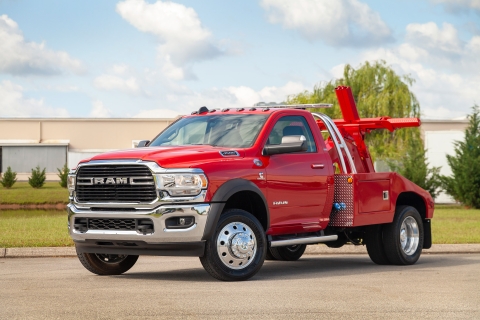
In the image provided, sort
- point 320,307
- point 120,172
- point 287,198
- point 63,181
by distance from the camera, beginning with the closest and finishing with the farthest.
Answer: point 320,307
point 120,172
point 287,198
point 63,181

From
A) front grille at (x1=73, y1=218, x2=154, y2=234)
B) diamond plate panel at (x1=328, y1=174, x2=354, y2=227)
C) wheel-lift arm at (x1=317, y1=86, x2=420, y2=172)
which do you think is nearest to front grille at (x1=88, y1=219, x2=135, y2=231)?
front grille at (x1=73, y1=218, x2=154, y2=234)

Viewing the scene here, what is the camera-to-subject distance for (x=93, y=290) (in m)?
9.60

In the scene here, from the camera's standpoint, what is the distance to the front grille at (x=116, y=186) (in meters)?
10.3

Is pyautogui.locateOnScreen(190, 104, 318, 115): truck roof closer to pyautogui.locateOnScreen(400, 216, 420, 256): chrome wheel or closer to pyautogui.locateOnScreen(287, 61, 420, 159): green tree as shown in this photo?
pyautogui.locateOnScreen(400, 216, 420, 256): chrome wheel

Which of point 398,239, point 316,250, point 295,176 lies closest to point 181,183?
point 295,176

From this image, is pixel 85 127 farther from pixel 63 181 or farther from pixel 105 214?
pixel 105 214

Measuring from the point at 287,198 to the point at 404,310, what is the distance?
11.4 ft

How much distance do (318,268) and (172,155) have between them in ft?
11.2

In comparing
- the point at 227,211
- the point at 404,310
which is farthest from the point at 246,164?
the point at 404,310

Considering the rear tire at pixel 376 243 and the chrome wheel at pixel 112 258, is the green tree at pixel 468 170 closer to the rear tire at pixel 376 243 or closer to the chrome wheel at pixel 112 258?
the rear tire at pixel 376 243

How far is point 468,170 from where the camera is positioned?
1368 inches

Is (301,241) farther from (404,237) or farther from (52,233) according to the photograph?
(52,233)

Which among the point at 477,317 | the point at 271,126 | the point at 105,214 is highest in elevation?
the point at 271,126

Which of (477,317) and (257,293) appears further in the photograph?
(257,293)
